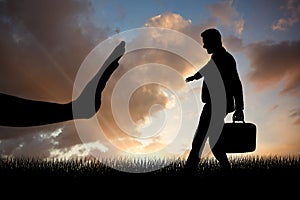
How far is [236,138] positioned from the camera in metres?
6.40

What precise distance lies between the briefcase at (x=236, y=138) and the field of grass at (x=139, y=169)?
23.2 inches

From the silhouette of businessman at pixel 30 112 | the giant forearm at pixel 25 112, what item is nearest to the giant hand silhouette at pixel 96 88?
the silhouette of businessman at pixel 30 112

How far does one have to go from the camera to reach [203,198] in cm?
525

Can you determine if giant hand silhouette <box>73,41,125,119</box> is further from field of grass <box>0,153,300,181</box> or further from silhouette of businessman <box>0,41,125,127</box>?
field of grass <box>0,153,300,181</box>

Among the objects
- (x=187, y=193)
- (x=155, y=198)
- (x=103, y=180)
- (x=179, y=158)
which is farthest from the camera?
(x=179, y=158)

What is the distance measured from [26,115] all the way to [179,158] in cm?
804

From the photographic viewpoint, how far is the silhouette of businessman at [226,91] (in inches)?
254

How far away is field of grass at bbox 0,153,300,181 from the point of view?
7434 millimetres

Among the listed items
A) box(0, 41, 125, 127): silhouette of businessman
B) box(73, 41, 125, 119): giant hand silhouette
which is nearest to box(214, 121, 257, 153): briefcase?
box(73, 41, 125, 119): giant hand silhouette

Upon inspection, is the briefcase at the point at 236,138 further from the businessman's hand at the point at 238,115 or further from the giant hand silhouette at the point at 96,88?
the giant hand silhouette at the point at 96,88

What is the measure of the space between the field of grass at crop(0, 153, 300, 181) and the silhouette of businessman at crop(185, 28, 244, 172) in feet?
1.56

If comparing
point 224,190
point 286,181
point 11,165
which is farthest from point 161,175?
point 11,165

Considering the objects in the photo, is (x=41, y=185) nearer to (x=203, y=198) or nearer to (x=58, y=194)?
(x=58, y=194)

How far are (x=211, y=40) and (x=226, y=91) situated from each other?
0.94 m
